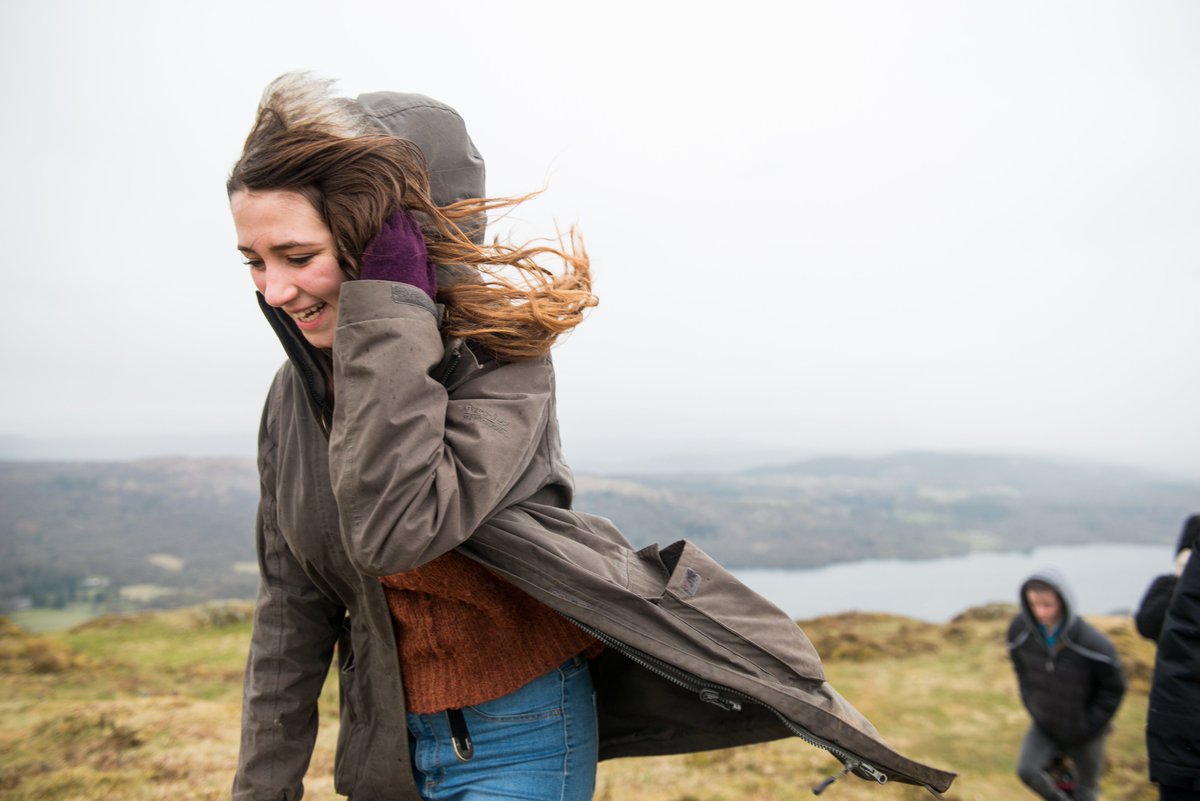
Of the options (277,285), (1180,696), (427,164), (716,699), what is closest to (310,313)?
(277,285)

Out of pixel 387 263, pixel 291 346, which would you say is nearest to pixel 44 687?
pixel 291 346

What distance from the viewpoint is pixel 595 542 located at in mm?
2547

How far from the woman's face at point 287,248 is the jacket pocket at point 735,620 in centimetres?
125

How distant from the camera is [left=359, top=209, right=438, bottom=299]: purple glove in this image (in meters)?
2.27

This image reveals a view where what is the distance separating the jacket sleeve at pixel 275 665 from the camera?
2889 mm

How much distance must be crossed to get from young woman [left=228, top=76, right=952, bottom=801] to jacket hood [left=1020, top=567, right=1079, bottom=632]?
17.2 ft

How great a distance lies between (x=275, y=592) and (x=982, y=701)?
919 centimetres

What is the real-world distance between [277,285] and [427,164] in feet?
1.85

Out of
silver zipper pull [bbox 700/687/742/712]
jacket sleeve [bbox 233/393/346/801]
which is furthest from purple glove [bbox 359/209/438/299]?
silver zipper pull [bbox 700/687/742/712]

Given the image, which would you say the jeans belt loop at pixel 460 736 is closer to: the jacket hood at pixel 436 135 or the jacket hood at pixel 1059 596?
the jacket hood at pixel 436 135

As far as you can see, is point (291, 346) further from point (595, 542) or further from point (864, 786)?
point (864, 786)

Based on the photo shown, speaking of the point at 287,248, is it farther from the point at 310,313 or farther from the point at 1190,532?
the point at 1190,532

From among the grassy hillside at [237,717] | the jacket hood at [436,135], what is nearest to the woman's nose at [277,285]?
the jacket hood at [436,135]

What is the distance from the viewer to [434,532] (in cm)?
209
